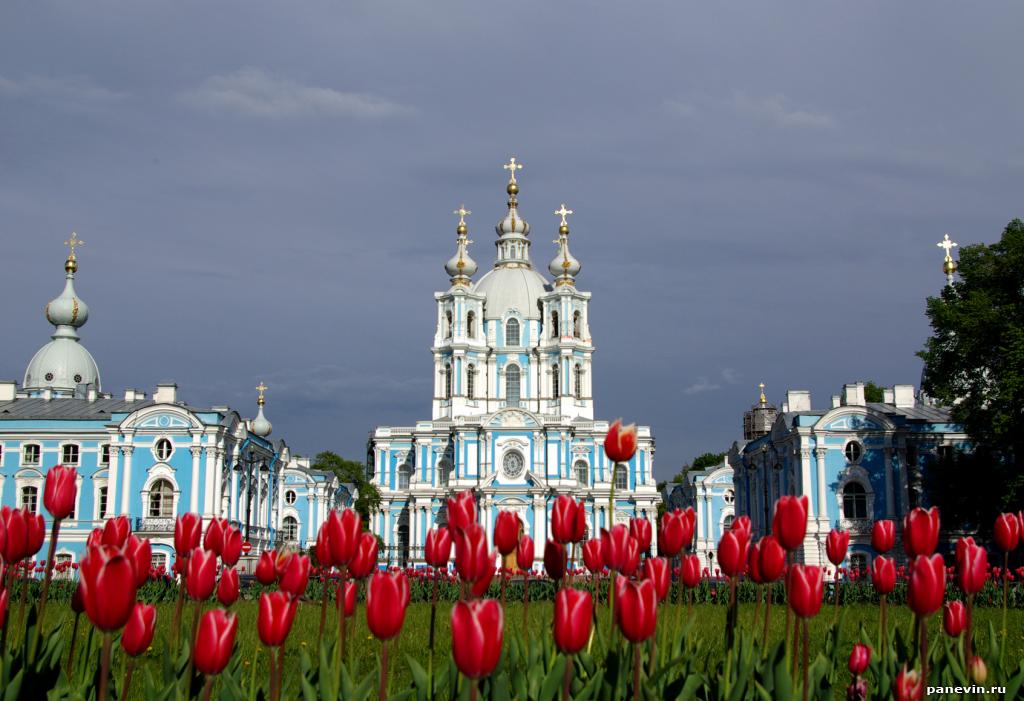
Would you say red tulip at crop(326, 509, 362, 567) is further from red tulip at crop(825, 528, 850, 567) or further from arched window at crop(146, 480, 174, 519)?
arched window at crop(146, 480, 174, 519)

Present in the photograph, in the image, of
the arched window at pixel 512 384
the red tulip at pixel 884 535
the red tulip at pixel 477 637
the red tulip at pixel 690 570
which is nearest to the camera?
the red tulip at pixel 477 637

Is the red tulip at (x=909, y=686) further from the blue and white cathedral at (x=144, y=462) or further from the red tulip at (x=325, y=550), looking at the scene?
the blue and white cathedral at (x=144, y=462)

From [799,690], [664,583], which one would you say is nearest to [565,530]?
[664,583]

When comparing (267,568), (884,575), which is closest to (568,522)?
(267,568)

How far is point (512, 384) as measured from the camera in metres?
68.5

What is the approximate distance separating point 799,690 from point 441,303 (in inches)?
2562

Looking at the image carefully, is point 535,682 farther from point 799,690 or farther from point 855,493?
point 855,493

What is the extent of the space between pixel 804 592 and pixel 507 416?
5714cm

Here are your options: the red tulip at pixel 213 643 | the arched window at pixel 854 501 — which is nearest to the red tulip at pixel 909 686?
the red tulip at pixel 213 643

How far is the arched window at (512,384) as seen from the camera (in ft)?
224

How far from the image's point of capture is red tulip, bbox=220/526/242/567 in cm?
529

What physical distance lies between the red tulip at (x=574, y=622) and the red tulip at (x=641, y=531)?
1976 millimetres

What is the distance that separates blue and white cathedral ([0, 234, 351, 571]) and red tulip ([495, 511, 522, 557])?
32937mm

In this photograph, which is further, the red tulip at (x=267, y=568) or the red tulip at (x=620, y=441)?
the red tulip at (x=267, y=568)
